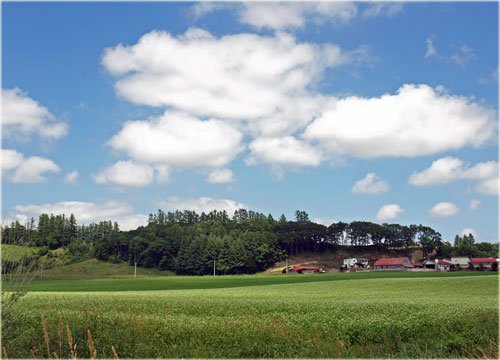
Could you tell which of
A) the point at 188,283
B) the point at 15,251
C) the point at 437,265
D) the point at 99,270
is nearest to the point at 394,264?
the point at 437,265

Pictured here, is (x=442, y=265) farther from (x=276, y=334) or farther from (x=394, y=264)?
(x=276, y=334)

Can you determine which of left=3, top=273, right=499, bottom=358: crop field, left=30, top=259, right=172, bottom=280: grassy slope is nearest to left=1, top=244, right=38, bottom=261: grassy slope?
left=3, top=273, right=499, bottom=358: crop field

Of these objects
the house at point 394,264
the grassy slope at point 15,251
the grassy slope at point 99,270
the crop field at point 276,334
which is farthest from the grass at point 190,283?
the house at point 394,264

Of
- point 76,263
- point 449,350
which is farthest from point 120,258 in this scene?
point 449,350

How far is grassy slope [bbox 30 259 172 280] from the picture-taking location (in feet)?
482

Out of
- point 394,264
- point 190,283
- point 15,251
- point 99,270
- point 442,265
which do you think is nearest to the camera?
point 15,251

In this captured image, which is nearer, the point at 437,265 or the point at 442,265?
the point at 437,265

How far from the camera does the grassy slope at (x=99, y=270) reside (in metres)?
147

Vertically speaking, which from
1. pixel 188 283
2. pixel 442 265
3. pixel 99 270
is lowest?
pixel 188 283

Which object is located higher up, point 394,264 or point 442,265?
point 394,264

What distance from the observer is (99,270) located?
159625 mm

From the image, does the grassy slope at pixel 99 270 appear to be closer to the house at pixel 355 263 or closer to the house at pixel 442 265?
the house at pixel 355 263

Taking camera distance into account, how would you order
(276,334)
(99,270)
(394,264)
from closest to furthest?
(276,334) → (99,270) → (394,264)

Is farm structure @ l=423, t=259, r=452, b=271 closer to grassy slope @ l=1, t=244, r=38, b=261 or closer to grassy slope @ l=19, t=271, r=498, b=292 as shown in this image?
grassy slope @ l=19, t=271, r=498, b=292
